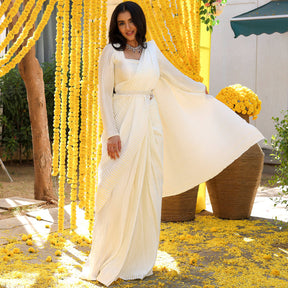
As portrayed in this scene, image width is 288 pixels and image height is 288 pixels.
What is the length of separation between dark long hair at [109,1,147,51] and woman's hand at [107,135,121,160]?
1.83 ft

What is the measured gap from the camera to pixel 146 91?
11.2ft

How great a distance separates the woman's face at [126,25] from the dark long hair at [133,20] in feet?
0.06

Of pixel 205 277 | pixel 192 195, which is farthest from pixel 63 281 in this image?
pixel 192 195

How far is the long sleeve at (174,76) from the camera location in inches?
142

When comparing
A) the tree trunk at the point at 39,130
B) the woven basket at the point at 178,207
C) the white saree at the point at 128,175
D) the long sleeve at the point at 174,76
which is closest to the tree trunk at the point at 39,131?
the tree trunk at the point at 39,130

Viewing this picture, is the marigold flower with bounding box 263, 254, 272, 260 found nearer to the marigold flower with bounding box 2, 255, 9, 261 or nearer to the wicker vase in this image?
the wicker vase

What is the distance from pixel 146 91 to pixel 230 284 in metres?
1.29

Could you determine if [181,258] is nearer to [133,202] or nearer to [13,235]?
[133,202]

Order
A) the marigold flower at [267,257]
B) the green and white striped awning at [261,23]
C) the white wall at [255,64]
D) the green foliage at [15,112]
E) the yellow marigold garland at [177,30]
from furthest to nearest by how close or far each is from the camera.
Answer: the white wall at [255,64] → the green foliage at [15,112] → the green and white striped awning at [261,23] → the yellow marigold garland at [177,30] → the marigold flower at [267,257]

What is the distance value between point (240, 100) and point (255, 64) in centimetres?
590

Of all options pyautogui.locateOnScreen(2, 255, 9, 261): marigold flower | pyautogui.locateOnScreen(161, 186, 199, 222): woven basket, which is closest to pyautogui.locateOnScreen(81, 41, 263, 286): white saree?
pyautogui.locateOnScreen(2, 255, 9, 261): marigold flower

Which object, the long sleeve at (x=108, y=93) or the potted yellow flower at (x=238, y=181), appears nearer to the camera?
the long sleeve at (x=108, y=93)

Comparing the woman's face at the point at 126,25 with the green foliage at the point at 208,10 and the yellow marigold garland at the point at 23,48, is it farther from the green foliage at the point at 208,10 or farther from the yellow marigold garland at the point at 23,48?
the green foliage at the point at 208,10

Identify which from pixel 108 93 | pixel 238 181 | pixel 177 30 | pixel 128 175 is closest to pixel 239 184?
pixel 238 181
